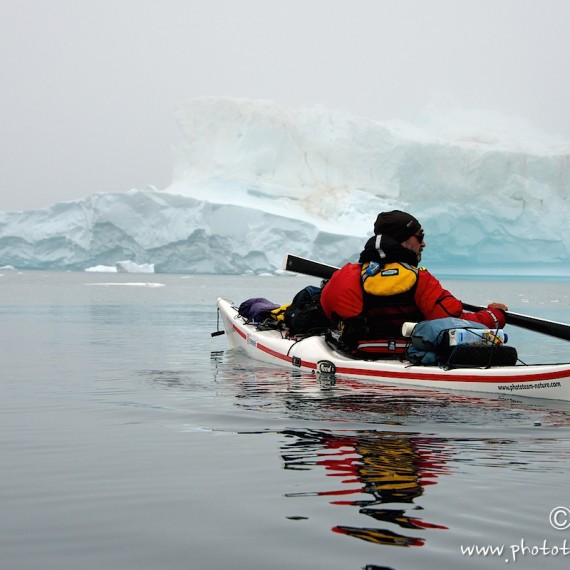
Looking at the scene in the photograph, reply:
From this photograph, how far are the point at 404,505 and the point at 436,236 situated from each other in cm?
4637

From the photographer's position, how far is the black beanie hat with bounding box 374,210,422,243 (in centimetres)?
625

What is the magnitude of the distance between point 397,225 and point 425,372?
108 centimetres

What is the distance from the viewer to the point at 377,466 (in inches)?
143

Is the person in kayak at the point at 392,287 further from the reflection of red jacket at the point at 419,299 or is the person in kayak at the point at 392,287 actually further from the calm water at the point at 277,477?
the calm water at the point at 277,477

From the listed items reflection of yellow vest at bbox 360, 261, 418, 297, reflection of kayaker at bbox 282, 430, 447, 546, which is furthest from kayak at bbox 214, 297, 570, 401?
reflection of kayaker at bbox 282, 430, 447, 546

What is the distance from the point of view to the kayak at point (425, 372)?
19.2ft

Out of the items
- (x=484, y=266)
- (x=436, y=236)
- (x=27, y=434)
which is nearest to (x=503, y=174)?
(x=436, y=236)

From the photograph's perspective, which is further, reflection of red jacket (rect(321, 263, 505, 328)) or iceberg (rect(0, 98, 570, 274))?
iceberg (rect(0, 98, 570, 274))

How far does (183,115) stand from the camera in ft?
165

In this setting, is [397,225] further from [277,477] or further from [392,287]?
[277,477]
